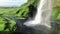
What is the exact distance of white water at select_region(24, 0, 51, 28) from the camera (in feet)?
4.00

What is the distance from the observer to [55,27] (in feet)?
3.91

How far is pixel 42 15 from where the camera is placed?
1.24m

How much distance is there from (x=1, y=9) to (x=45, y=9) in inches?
17.1

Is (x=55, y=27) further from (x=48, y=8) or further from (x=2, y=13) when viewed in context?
(x=2, y=13)

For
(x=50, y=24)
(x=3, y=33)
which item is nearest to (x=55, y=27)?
(x=50, y=24)

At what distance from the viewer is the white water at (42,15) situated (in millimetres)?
1218

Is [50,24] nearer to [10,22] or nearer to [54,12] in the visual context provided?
[54,12]

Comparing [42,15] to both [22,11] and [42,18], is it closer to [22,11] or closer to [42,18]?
[42,18]

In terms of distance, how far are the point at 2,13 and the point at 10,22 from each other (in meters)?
0.13

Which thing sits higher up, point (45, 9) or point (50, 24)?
point (45, 9)

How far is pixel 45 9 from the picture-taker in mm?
1246

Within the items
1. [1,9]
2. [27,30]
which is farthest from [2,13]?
[27,30]

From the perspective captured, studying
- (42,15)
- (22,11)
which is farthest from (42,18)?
(22,11)

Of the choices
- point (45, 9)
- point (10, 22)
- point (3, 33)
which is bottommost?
point (3, 33)
